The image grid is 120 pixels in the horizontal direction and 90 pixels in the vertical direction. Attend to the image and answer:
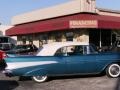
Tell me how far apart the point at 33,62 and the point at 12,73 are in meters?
0.90

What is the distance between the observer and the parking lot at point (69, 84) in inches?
468

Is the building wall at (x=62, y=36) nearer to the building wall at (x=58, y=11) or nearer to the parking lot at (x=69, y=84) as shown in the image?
the building wall at (x=58, y=11)

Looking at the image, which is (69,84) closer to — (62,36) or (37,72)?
(37,72)

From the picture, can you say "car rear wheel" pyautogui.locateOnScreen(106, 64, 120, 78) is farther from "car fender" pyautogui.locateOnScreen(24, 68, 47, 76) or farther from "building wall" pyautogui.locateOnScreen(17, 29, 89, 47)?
"building wall" pyautogui.locateOnScreen(17, 29, 89, 47)

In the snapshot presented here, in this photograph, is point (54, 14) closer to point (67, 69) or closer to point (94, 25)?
point (94, 25)

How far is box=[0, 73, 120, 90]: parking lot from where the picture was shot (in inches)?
468

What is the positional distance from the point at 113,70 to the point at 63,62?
88.4 inches

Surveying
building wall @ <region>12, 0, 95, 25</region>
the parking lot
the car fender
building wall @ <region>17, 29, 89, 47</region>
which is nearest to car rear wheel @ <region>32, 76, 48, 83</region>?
the parking lot

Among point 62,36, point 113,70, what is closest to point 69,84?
point 113,70

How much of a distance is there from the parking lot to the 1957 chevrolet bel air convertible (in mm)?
351

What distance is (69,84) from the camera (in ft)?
41.6

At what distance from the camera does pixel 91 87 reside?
11.8 meters

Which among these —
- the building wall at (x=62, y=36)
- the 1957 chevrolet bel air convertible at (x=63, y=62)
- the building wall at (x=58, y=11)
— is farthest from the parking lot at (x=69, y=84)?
the building wall at (x=58, y=11)

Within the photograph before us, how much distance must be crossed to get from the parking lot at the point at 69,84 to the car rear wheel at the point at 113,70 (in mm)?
262
